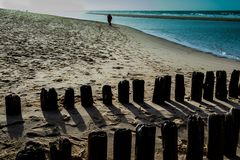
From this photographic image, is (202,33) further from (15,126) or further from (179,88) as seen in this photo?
(15,126)

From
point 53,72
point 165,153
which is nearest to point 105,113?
point 165,153

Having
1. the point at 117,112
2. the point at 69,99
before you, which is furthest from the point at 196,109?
the point at 69,99

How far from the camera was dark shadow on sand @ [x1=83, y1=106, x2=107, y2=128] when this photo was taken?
18.7ft

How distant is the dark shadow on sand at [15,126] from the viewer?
16.6 ft

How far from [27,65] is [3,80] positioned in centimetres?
199

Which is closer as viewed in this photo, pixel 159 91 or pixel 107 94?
pixel 107 94

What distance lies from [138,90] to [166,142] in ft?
9.64

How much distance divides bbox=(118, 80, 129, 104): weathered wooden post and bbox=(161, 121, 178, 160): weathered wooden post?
2.81 m

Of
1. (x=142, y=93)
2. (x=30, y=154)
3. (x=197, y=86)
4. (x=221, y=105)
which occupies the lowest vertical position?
(x=221, y=105)

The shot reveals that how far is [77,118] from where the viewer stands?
19.3ft

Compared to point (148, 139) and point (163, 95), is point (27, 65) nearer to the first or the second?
point (163, 95)

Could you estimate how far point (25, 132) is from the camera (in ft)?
16.9

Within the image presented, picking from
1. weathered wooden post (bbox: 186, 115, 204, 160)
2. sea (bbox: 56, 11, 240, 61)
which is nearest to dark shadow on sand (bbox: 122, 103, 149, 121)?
weathered wooden post (bbox: 186, 115, 204, 160)

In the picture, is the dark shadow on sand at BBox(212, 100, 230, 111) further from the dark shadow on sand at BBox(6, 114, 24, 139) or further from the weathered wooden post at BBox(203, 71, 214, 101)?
the dark shadow on sand at BBox(6, 114, 24, 139)
